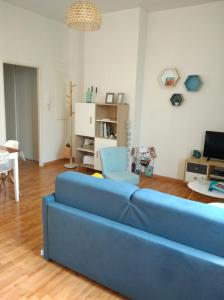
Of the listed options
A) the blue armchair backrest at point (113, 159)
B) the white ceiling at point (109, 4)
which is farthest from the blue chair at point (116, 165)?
the white ceiling at point (109, 4)

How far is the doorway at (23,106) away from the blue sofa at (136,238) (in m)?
3.88

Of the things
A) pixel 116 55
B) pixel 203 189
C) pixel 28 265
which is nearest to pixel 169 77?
pixel 116 55

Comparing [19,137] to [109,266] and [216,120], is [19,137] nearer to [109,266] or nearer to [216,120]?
[216,120]

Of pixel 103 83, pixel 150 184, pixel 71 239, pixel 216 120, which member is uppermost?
pixel 103 83

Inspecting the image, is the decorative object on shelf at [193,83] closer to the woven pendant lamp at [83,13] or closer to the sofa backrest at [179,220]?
the woven pendant lamp at [83,13]

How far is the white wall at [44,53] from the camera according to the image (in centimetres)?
440

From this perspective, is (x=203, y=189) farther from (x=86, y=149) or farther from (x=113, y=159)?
(x=86, y=149)

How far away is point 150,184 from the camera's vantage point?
4562 mm

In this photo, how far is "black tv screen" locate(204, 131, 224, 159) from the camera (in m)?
4.11

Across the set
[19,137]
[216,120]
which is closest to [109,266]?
[216,120]

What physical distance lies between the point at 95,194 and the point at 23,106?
14.8ft

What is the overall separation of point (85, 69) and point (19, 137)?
2265 mm

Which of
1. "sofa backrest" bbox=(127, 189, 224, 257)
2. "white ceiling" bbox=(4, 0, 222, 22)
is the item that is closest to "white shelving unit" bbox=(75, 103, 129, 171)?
"white ceiling" bbox=(4, 0, 222, 22)

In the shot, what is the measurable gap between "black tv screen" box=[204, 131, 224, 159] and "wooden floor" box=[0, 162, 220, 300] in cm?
80
